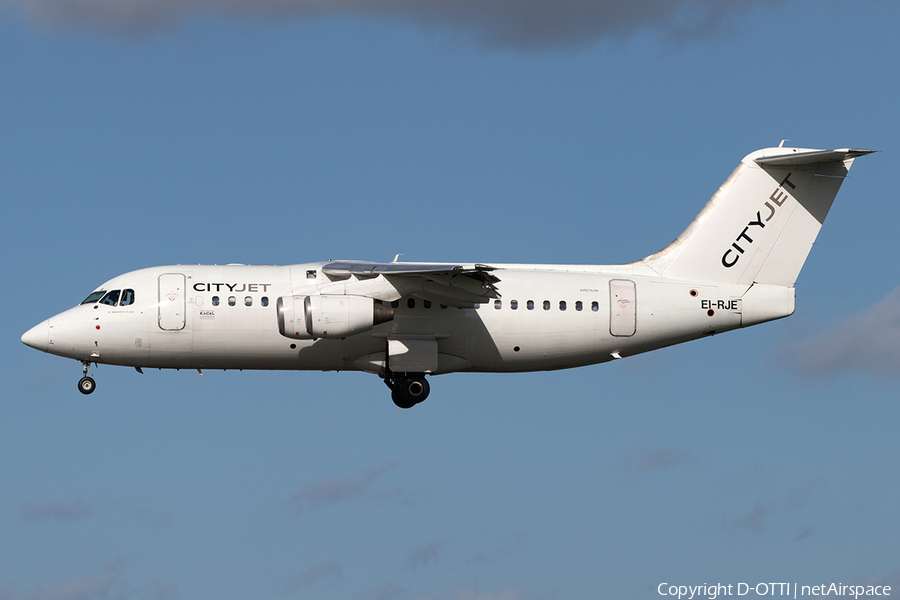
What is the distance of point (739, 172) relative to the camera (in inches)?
1169

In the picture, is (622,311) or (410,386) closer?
(410,386)

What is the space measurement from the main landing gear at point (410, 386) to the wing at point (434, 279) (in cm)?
187

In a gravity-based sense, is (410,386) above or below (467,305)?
below

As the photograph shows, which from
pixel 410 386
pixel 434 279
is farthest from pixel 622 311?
pixel 410 386

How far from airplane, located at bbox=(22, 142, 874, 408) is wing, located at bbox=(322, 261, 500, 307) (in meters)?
0.04

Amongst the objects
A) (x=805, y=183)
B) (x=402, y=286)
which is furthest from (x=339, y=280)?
(x=805, y=183)

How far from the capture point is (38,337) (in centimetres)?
2689

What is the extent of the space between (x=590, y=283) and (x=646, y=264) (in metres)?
1.82

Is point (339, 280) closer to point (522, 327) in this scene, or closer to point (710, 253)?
point (522, 327)

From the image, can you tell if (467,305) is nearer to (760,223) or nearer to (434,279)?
(434,279)

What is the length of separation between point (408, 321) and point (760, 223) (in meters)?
8.80

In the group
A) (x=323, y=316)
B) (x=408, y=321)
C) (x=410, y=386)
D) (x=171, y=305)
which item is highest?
(x=171, y=305)

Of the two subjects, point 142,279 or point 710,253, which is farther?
point 710,253

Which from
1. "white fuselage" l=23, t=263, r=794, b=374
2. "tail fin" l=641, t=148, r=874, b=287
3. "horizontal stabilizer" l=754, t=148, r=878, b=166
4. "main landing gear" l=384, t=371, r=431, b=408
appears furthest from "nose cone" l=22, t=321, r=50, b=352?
"horizontal stabilizer" l=754, t=148, r=878, b=166
